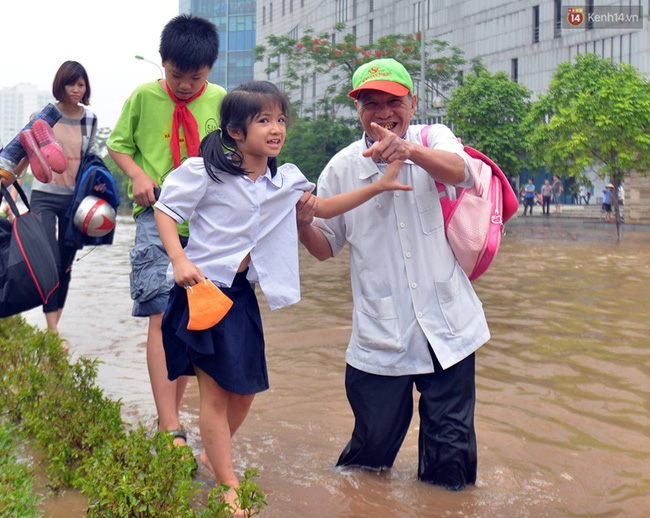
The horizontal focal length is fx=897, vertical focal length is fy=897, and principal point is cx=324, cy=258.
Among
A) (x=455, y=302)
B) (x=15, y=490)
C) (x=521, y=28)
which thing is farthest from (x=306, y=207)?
(x=521, y=28)

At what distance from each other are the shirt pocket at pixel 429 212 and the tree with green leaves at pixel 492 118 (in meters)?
32.1

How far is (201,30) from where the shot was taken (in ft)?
13.9

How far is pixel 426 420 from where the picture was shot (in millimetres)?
3900

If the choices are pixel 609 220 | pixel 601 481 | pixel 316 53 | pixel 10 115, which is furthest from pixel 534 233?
pixel 10 115

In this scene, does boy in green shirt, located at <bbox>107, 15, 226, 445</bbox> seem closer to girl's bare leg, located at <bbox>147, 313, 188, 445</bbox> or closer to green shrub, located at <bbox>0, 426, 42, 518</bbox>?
girl's bare leg, located at <bbox>147, 313, 188, 445</bbox>

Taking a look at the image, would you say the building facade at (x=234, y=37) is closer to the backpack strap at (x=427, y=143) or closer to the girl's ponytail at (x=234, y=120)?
the backpack strap at (x=427, y=143)

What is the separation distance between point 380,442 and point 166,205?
1.46 meters

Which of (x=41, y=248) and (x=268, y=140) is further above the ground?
(x=268, y=140)

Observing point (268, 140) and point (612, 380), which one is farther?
point (612, 380)

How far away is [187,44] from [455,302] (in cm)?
170


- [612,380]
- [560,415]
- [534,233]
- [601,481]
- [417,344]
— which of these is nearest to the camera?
[417,344]

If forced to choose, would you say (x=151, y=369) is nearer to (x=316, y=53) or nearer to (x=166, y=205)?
(x=166, y=205)

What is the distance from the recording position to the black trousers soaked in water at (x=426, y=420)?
3.84m

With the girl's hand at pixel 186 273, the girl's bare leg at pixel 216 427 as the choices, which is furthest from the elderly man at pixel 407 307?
the girl's bare leg at pixel 216 427
